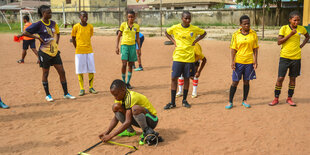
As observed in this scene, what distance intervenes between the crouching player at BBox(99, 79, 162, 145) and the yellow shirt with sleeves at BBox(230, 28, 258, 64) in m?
2.40

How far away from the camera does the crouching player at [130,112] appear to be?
400 centimetres

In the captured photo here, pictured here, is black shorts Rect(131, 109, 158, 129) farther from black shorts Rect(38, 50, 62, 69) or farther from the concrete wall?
the concrete wall

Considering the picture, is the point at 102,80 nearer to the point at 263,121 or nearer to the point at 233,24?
the point at 263,121

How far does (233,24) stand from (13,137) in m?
25.1

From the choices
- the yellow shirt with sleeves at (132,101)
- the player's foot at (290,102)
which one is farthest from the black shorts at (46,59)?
the player's foot at (290,102)

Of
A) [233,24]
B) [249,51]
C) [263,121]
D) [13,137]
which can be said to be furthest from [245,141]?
[233,24]

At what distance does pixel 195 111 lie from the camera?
583 centimetres

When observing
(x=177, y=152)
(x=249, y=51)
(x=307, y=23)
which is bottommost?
(x=177, y=152)

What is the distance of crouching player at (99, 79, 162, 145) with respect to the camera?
400 centimetres

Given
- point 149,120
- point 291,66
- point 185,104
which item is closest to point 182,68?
point 185,104

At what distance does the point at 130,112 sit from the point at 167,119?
4.87 feet

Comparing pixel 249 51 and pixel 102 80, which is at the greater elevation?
pixel 249 51

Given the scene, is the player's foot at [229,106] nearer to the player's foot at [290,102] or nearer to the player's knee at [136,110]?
the player's foot at [290,102]

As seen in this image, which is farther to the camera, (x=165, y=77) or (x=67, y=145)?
(x=165, y=77)
